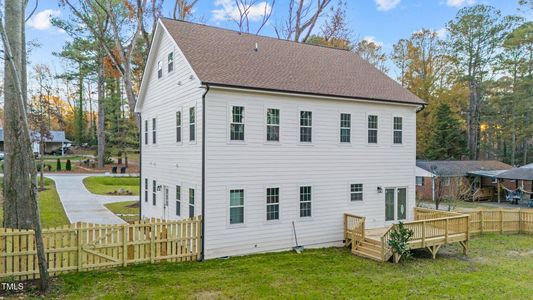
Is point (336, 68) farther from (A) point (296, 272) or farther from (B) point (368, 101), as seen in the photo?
(A) point (296, 272)

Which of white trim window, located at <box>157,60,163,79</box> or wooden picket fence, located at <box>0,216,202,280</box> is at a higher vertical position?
white trim window, located at <box>157,60,163,79</box>

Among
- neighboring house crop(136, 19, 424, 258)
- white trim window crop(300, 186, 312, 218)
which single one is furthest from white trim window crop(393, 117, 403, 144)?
white trim window crop(300, 186, 312, 218)

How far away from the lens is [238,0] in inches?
1122

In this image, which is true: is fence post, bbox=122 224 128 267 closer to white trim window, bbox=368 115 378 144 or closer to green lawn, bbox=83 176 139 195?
white trim window, bbox=368 115 378 144

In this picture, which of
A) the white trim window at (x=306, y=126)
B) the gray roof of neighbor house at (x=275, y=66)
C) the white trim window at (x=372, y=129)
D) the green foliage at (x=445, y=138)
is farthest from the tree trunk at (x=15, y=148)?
the green foliage at (x=445, y=138)

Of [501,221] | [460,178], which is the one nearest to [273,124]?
[501,221]

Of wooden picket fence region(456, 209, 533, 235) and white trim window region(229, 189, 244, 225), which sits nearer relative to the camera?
white trim window region(229, 189, 244, 225)

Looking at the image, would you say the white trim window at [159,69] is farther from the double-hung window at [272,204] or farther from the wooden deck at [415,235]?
the wooden deck at [415,235]

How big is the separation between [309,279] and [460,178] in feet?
78.1

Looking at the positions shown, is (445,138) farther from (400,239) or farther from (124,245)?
(124,245)

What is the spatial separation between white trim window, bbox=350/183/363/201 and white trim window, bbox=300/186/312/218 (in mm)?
2079

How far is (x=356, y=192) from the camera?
14.7 metres

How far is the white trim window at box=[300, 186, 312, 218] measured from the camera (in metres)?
13.4

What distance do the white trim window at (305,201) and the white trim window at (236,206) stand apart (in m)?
2.42
